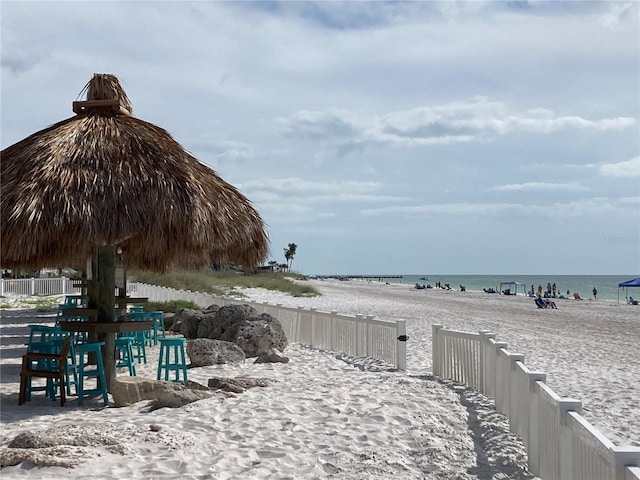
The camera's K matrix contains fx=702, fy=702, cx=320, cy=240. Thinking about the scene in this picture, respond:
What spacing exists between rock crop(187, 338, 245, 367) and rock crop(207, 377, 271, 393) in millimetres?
2276

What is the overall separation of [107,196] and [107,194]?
31 millimetres

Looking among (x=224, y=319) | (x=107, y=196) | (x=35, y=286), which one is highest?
(x=107, y=196)

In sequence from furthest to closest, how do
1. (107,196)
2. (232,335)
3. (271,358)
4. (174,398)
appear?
(232,335)
(271,358)
(107,196)
(174,398)

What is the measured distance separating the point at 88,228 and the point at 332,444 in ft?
13.5

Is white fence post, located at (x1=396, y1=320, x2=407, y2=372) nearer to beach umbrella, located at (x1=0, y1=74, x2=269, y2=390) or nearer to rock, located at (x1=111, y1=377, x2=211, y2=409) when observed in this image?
beach umbrella, located at (x1=0, y1=74, x2=269, y2=390)

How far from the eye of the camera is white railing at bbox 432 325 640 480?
3572 mm

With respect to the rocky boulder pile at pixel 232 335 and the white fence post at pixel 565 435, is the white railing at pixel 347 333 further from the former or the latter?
the white fence post at pixel 565 435

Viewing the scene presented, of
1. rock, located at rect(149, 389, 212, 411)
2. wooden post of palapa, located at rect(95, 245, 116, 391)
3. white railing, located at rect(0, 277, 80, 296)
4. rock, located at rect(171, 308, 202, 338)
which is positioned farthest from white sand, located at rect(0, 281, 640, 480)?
white railing, located at rect(0, 277, 80, 296)

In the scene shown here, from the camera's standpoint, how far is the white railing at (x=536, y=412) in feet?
11.7

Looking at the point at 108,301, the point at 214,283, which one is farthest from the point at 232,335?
the point at 214,283

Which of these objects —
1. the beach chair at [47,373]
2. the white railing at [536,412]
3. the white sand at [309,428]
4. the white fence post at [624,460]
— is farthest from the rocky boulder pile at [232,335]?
the white fence post at [624,460]

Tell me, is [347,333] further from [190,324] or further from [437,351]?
[190,324]

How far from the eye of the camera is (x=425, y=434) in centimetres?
670

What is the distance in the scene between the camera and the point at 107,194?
8.71m
